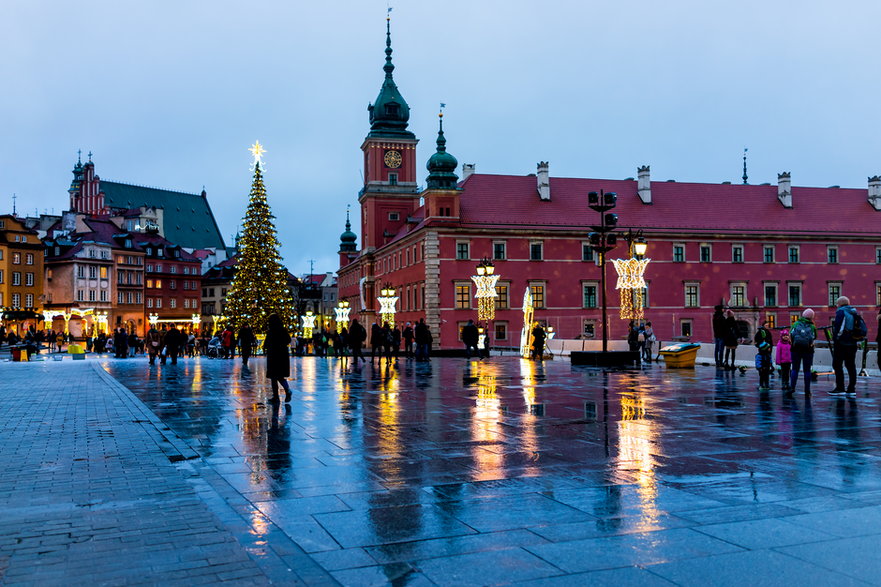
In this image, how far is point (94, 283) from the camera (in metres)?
93.3

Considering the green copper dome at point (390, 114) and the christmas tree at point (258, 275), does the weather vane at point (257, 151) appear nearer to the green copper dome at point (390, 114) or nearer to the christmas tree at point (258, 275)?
the christmas tree at point (258, 275)

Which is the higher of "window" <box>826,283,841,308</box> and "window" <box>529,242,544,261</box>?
"window" <box>529,242,544,261</box>

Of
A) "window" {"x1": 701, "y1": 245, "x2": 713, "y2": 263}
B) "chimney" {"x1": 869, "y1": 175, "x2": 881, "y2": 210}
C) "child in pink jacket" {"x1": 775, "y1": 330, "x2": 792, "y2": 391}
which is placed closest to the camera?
"child in pink jacket" {"x1": 775, "y1": 330, "x2": 792, "y2": 391}

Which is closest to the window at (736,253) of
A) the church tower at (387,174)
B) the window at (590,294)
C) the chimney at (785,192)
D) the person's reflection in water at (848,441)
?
the chimney at (785,192)

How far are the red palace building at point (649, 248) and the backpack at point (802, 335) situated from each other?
40210 millimetres

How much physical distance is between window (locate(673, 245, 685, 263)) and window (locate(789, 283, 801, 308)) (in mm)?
10182

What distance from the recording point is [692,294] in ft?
220

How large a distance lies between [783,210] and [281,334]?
212 ft

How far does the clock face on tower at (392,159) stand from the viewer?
257 feet

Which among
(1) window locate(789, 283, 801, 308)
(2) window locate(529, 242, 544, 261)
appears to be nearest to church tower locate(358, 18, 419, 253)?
(2) window locate(529, 242, 544, 261)

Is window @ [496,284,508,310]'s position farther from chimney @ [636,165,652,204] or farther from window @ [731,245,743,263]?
window @ [731,245,743,263]

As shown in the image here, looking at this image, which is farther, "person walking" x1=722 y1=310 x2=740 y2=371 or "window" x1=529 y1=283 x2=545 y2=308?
"window" x1=529 y1=283 x2=545 y2=308

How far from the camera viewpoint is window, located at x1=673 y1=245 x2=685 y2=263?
66.3 m

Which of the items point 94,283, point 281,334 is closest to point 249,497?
point 281,334
